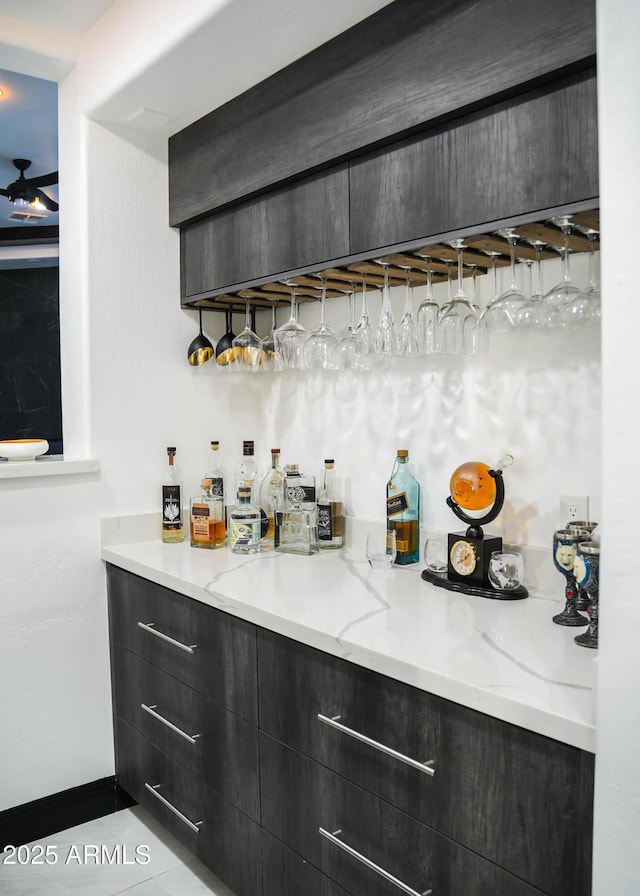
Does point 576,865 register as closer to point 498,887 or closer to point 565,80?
point 498,887

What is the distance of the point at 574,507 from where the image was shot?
1754mm

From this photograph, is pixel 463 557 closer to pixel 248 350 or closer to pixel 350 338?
pixel 350 338

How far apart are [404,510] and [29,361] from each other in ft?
9.34

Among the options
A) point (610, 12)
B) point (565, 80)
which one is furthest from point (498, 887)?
point (565, 80)

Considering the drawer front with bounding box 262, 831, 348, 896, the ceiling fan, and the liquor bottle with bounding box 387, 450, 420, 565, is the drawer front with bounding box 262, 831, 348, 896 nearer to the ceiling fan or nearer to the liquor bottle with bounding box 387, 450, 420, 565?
the liquor bottle with bounding box 387, 450, 420, 565

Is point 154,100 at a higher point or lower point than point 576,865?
higher

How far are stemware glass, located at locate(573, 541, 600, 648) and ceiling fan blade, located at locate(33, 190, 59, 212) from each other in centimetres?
354

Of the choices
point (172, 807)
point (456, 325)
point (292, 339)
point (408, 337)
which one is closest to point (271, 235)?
point (292, 339)

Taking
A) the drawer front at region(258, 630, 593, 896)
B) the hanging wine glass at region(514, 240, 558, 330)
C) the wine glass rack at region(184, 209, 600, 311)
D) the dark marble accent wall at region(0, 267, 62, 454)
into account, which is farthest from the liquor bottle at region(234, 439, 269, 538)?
the dark marble accent wall at region(0, 267, 62, 454)

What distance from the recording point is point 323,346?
211 centimetres

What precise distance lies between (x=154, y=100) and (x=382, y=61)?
0.86 m

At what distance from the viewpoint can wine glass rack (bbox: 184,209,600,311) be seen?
4.99ft

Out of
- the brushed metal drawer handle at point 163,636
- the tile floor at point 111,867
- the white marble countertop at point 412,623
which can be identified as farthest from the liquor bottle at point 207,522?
the tile floor at point 111,867

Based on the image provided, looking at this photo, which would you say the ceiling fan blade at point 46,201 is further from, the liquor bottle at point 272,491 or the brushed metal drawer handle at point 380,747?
the brushed metal drawer handle at point 380,747
